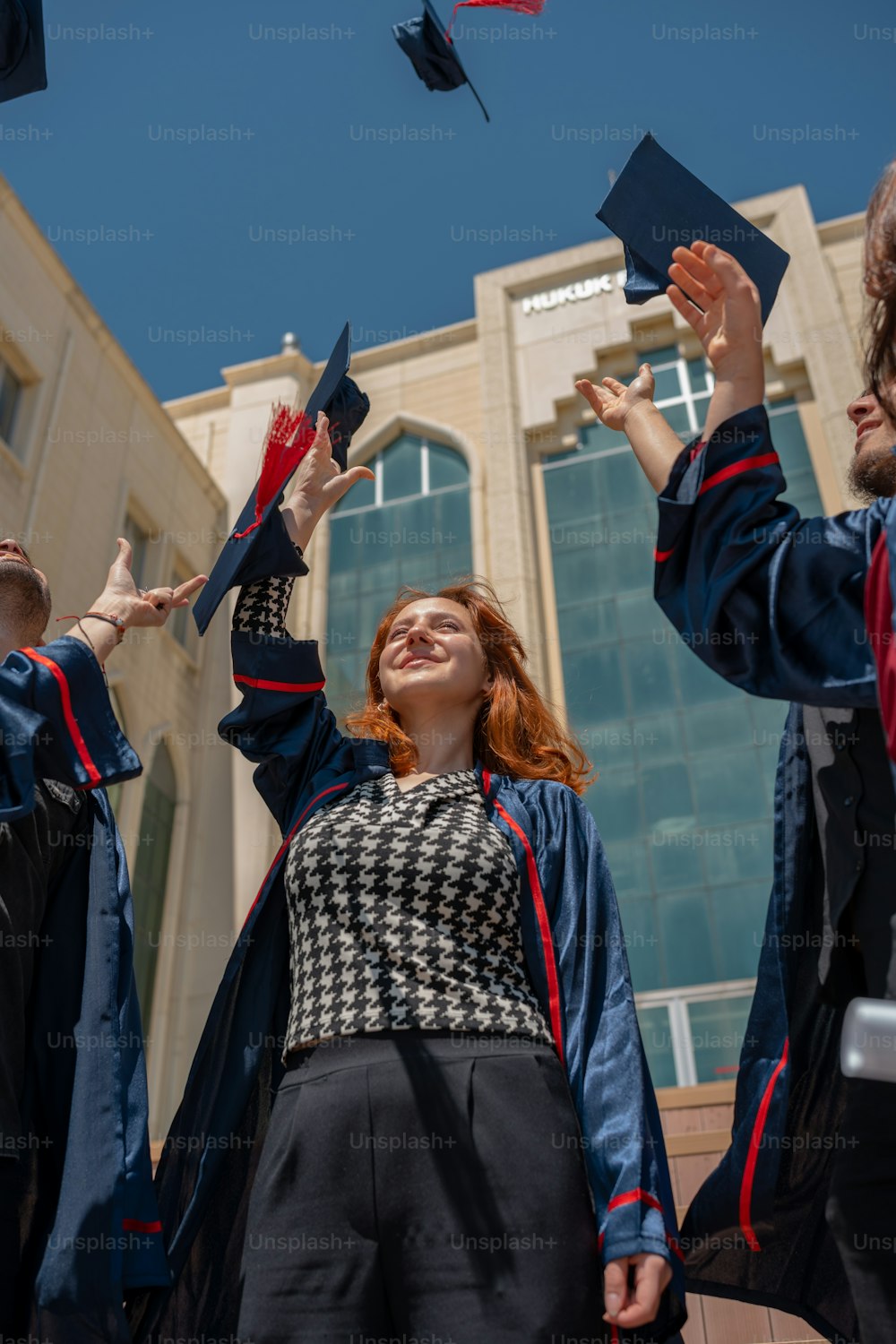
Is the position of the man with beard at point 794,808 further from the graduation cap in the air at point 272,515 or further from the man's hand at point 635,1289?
the graduation cap in the air at point 272,515

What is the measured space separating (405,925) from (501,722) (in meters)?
A: 0.88

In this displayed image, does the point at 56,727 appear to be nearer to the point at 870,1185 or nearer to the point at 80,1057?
the point at 80,1057

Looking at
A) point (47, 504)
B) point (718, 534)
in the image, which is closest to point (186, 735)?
point (47, 504)

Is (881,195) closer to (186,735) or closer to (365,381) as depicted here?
(186,735)

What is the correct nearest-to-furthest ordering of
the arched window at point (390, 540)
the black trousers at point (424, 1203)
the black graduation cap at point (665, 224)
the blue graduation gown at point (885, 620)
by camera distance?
the blue graduation gown at point (885, 620) → the black trousers at point (424, 1203) → the black graduation cap at point (665, 224) → the arched window at point (390, 540)

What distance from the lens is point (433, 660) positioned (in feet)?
10.3

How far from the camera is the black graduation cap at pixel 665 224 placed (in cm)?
237

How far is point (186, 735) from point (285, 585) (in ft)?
38.8

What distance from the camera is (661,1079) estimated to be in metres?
10.2

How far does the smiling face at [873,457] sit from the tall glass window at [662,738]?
8.34 m

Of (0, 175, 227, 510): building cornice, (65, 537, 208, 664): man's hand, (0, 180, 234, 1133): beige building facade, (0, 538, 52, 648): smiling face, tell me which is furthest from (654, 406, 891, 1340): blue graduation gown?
(0, 175, 227, 510): building cornice

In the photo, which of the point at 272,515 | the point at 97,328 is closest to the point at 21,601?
the point at 272,515

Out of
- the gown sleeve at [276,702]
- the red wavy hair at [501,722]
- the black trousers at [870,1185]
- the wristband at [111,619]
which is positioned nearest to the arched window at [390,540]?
the red wavy hair at [501,722]

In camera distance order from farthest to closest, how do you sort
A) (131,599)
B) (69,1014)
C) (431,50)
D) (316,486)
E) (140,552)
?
(140,552), (431,50), (316,486), (131,599), (69,1014)
